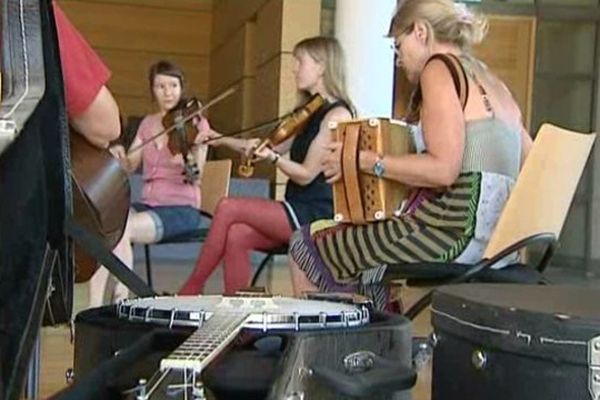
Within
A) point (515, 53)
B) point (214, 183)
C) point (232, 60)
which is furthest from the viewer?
point (232, 60)

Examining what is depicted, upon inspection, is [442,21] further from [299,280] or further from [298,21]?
[298,21]

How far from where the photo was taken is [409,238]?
82.4 inches

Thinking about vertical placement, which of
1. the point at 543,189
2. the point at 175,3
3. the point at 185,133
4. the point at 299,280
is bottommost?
the point at 299,280

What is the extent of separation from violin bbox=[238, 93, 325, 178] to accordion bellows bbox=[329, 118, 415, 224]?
2.79 feet

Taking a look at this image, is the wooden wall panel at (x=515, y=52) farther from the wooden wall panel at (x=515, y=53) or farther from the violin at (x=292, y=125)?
→ the violin at (x=292, y=125)

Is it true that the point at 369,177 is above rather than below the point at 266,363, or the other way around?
above

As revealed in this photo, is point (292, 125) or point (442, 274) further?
point (292, 125)

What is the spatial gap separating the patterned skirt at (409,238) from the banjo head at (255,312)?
3.33ft

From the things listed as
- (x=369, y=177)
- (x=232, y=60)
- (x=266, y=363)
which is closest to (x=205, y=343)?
(x=266, y=363)

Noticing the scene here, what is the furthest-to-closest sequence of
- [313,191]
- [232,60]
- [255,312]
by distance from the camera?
[232,60], [313,191], [255,312]

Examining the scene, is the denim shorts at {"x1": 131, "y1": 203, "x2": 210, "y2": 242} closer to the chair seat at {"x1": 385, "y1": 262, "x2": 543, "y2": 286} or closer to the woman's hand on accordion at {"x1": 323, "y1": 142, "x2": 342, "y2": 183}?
the woman's hand on accordion at {"x1": 323, "y1": 142, "x2": 342, "y2": 183}

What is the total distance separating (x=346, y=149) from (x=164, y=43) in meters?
6.94

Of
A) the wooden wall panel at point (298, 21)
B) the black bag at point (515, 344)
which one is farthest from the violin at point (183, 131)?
the black bag at point (515, 344)

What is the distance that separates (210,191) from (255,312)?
2.87 meters
